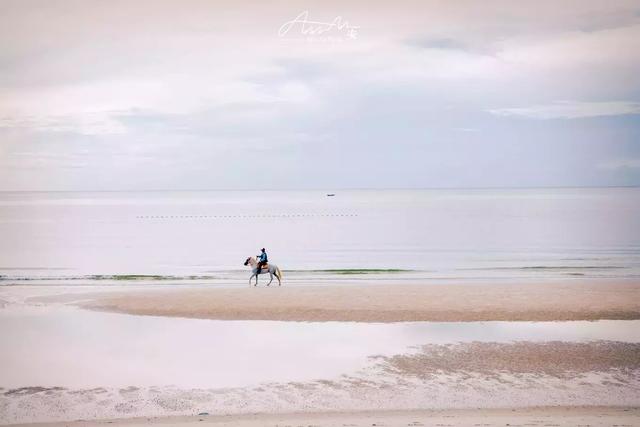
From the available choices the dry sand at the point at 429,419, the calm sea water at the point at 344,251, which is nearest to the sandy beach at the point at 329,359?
the dry sand at the point at 429,419

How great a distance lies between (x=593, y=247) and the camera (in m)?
46.8

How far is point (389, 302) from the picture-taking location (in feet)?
77.6

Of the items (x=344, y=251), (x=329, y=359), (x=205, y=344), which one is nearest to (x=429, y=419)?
(x=329, y=359)

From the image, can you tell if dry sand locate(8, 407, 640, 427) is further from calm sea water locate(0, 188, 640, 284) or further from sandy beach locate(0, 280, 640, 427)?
calm sea water locate(0, 188, 640, 284)

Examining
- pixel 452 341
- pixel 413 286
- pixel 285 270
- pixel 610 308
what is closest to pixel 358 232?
pixel 285 270

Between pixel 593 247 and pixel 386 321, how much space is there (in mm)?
32810

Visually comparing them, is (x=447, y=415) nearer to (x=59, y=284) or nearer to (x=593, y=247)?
(x=59, y=284)

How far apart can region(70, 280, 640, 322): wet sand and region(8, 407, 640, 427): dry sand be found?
29.1 ft

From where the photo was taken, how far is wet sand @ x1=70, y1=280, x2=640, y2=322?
2139cm

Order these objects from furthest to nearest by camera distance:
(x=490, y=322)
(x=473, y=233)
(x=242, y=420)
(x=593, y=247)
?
(x=473, y=233) < (x=593, y=247) < (x=490, y=322) < (x=242, y=420)

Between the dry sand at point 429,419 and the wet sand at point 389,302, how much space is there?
8.87 m

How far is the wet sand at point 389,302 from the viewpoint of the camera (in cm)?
2139

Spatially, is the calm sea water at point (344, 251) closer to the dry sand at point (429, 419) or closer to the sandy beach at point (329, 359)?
the sandy beach at point (329, 359)

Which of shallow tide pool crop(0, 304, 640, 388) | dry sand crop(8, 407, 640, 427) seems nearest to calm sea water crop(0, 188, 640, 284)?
shallow tide pool crop(0, 304, 640, 388)
